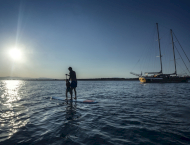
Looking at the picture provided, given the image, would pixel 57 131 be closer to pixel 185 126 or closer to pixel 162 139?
pixel 162 139

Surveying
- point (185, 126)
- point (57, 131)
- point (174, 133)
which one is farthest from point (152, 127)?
point (57, 131)

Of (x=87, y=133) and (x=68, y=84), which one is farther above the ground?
(x=68, y=84)

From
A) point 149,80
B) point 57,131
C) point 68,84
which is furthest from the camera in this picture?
point 149,80

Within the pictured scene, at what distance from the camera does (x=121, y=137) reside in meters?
3.84

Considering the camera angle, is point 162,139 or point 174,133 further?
point 174,133

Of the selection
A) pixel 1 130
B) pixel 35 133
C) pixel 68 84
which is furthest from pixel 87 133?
pixel 68 84

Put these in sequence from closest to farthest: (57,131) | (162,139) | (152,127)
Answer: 1. (162,139)
2. (57,131)
3. (152,127)

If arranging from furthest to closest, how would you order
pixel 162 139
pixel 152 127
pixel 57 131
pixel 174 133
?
pixel 152 127 → pixel 57 131 → pixel 174 133 → pixel 162 139

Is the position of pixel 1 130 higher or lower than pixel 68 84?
lower

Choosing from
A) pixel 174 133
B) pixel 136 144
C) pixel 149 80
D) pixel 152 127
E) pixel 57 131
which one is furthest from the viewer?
pixel 149 80

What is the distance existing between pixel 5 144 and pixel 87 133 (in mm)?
2704

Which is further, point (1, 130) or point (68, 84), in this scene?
point (68, 84)

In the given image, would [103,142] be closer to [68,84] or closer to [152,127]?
[152,127]

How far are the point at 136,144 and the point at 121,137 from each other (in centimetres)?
58
